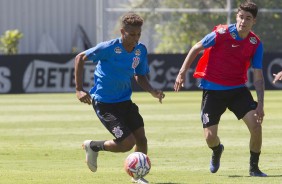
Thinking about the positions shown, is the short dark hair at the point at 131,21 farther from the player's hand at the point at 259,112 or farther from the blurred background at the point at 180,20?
the blurred background at the point at 180,20

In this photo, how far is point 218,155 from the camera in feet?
Result: 39.8

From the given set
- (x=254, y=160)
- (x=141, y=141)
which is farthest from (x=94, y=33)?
(x=141, y=141)

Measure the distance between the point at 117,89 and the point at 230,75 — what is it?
1.59 meters

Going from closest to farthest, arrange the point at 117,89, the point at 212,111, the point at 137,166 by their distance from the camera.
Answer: the point at 137,166, the point at 117,89, the point at 212,111

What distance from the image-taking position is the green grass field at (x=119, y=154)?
11562 mm

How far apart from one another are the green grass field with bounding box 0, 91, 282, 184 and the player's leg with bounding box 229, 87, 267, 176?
0.24 m

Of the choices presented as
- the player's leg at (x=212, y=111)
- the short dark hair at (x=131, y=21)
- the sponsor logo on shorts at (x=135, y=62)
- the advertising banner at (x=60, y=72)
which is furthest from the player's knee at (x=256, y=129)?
the advertising banner at (x=60, y=72)

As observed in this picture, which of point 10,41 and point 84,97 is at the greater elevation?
point 84,97

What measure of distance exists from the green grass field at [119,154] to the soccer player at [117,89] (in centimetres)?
49

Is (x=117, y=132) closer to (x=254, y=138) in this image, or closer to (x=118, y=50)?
(x=118, y=50)

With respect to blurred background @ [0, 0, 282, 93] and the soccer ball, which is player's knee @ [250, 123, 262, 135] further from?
blurred background @ [0, 0, 282, 93]

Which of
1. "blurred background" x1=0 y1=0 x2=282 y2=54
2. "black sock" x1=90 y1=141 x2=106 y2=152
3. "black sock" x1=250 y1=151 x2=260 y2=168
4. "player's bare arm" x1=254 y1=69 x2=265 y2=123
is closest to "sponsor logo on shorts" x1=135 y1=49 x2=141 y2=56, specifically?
"black sock" x1=90 y1=141 x2=106 y2=152

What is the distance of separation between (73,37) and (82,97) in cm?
3904

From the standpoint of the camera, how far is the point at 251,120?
453 inches
